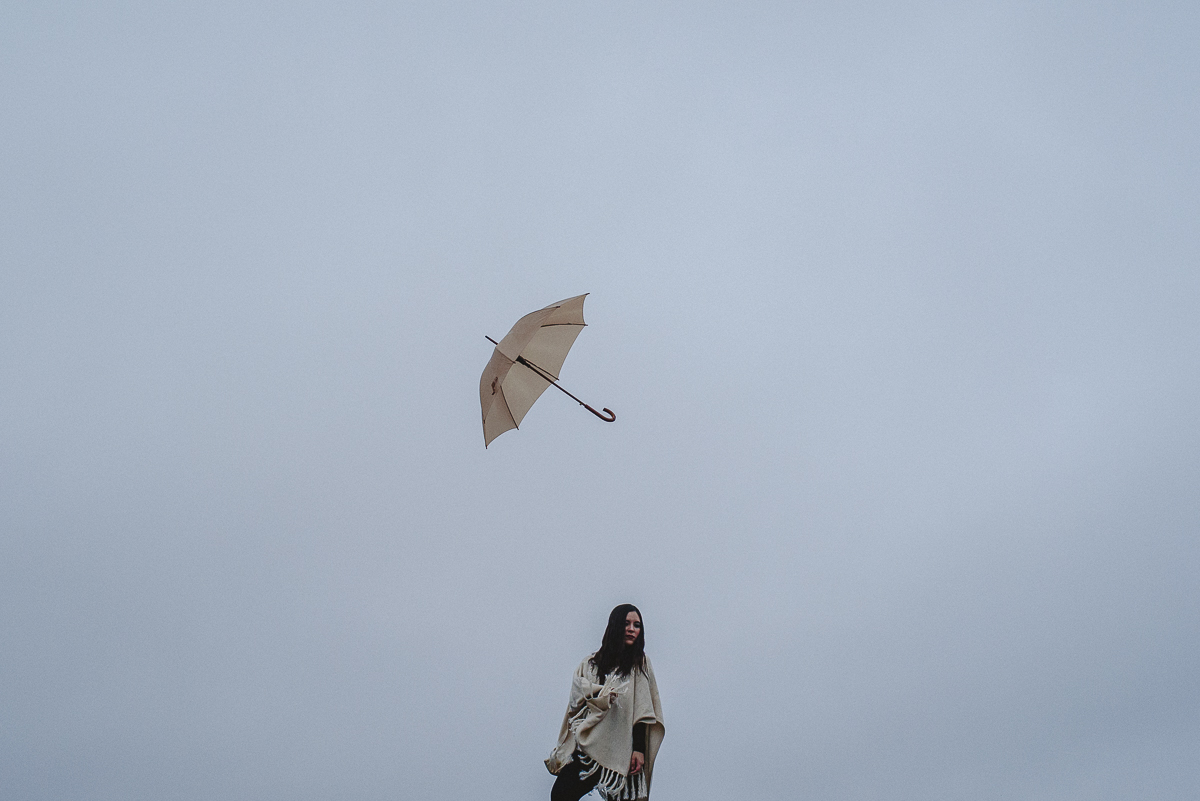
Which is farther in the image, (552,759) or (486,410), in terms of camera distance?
(486,410)

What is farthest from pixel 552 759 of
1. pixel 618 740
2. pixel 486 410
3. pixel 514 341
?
pixel 514 341

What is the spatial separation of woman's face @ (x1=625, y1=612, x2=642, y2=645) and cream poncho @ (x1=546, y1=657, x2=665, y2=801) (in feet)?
0.59

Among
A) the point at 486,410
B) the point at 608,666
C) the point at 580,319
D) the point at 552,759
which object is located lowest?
the point at 552,759

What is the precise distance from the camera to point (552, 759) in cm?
496

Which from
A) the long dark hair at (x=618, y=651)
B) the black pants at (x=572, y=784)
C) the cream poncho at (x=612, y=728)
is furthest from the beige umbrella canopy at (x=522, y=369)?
the black pants at (x=572, y=784)

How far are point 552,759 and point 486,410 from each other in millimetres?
2052

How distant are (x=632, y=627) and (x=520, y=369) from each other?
1.74m

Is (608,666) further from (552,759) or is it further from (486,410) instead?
(486,410)

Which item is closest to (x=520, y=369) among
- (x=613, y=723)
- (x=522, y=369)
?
(x=522, y=369)

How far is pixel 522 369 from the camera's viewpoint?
5746 mm

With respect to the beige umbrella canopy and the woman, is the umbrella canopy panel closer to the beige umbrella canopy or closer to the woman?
the beige umbrella canopy

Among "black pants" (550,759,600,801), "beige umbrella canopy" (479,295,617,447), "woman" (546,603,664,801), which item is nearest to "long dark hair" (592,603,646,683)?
"woman" (546,603,664,801)

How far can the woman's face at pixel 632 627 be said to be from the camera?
491 centimetres

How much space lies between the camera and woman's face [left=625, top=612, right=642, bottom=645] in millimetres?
4914
